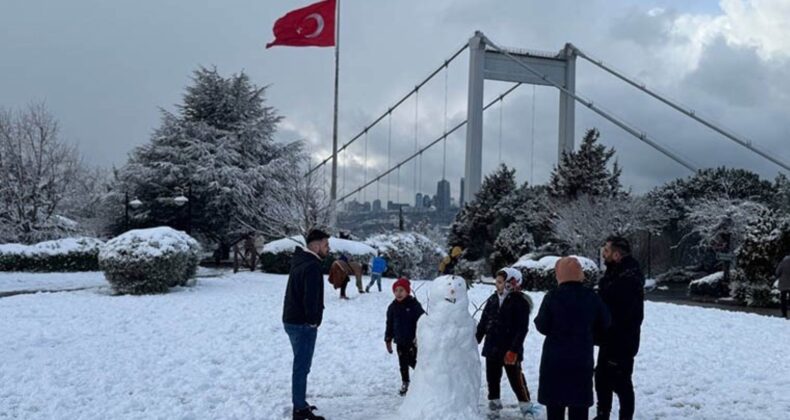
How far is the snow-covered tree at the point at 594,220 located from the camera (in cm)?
2516

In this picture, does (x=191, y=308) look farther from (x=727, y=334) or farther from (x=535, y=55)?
(x=535, y=55)

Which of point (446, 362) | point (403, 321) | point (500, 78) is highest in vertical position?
point (500, 78)

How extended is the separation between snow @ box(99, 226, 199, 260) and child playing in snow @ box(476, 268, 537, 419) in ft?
34.3

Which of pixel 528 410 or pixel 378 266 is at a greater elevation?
pixel 378 266

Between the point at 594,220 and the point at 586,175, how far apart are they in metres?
3.36

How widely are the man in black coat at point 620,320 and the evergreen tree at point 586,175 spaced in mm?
23096

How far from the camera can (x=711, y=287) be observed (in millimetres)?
19656

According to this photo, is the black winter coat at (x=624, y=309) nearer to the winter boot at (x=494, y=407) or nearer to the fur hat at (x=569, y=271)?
the fur hat at (x=569, y=271)

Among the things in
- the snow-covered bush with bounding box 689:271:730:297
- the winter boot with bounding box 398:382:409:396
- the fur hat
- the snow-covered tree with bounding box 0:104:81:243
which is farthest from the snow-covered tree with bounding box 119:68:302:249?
the fur hat

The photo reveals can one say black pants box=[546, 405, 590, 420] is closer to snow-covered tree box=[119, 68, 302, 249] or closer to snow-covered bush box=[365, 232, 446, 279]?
snow-covered bush box=[365, 232, 446, 279]

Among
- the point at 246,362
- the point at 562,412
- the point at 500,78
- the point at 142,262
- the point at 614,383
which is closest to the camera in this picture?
the point at 562,412

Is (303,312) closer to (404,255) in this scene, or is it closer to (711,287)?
(711,287)

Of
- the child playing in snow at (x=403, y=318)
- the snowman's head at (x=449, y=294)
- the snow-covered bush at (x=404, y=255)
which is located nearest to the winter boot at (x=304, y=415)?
the child playing in snow at (x=403, y=318)

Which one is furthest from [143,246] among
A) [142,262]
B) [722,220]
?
[722,220]
